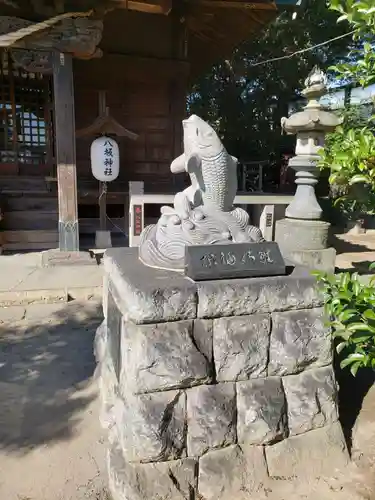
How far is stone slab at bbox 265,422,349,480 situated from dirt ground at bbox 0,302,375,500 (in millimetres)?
54

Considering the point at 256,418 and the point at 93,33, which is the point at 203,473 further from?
the point at 93,33

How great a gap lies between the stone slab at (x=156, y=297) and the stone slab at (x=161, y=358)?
51 mm

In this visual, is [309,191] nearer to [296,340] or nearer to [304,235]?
[304,235]

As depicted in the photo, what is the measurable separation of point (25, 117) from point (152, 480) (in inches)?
349

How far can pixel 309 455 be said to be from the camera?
7.75 ft

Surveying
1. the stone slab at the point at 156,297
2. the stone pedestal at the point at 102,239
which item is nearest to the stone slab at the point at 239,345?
the stone slab at the point at 156,297

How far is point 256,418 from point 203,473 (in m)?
0.40

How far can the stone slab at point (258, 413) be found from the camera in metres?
2.25

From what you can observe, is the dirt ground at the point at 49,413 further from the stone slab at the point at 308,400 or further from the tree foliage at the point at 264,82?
the tree foliage at the point at 264,82

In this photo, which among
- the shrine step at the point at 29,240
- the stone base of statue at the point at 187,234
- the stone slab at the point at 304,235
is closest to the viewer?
the stone base of statue at the point at 187,234

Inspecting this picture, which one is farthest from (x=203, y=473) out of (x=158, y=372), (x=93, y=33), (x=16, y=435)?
(x=93, y=33)

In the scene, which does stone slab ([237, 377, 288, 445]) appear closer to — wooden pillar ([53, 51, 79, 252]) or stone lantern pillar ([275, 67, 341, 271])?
stone lantern pillar ([275, 67, 341, 271])

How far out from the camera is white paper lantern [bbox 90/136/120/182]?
681cm

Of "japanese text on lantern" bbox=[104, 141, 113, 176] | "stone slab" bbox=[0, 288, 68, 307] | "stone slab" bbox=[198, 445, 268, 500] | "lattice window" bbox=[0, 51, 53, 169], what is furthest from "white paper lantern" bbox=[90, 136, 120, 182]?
"stone slab" bbox=[198, 445, 268, 500]
